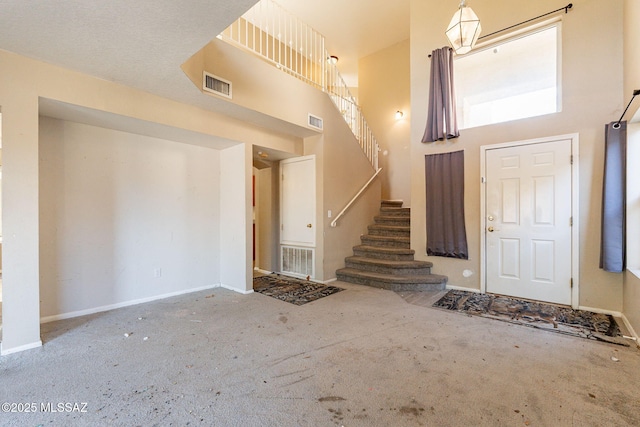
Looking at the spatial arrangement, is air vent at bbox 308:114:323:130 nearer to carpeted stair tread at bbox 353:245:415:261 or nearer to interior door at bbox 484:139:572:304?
carpeted stair tread at bbox 353:245:415:261

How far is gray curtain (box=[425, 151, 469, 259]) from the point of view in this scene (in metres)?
4.36

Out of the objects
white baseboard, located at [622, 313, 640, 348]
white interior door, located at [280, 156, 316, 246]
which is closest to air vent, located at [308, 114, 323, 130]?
white interior door, located at [280, 156, 316, 246]

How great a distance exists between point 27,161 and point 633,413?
4789 millimetres

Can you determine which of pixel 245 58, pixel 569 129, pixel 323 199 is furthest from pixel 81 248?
pixel 569 129

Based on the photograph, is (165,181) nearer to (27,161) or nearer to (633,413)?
(27,161)

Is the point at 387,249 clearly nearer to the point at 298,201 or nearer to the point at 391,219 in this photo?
the point at 391,219

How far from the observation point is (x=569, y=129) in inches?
139

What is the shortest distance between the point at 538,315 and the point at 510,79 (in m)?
3.42

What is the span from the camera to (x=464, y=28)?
8.97 ft

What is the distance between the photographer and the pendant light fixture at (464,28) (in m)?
2.71

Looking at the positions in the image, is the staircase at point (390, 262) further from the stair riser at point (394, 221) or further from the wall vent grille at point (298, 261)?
the wall vent grille at point (298, 261)

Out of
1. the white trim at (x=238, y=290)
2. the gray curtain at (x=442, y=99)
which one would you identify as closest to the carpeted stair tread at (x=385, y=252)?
the gray curtain at (x=442, y=99)

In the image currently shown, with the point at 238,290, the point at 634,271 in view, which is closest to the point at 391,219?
the point at 238,290

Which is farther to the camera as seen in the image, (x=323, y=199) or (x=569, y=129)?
(x=323, y=199)
